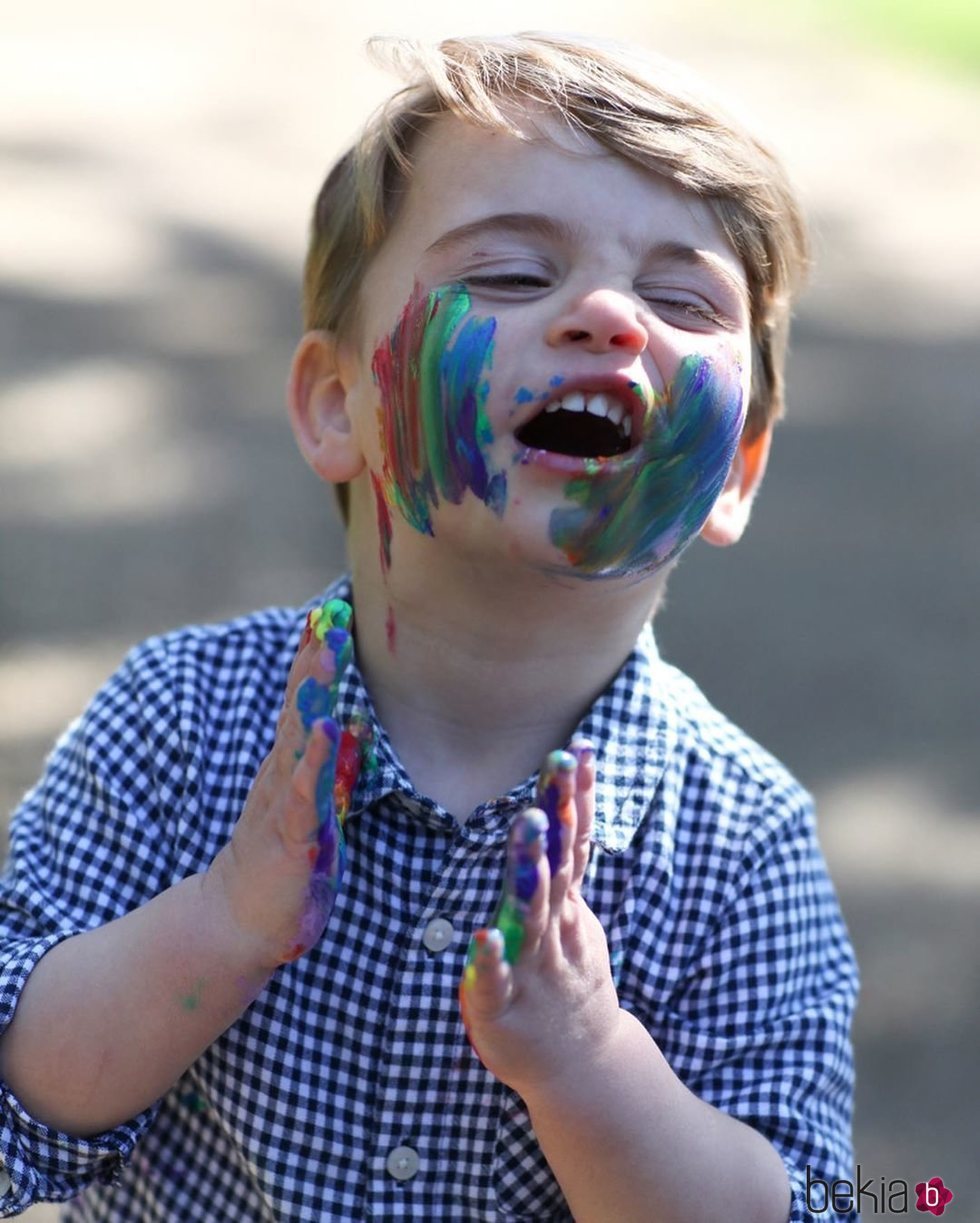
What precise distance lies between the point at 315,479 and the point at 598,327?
7.40 ft

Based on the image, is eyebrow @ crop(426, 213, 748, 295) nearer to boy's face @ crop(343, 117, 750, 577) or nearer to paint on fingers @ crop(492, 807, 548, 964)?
boy's face @ crop(343, 117, 750, 577)

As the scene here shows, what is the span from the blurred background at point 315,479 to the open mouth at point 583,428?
806 millimetres

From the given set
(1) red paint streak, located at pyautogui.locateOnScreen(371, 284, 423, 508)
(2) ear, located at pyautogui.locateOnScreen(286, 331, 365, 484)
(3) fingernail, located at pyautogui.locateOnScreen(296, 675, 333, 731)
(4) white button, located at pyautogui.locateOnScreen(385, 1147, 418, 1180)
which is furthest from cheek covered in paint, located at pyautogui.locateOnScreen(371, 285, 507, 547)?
(4) white button, located at pyautogui.locateOnScreen(385, 1147, 418, 1180)

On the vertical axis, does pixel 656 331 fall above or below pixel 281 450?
below

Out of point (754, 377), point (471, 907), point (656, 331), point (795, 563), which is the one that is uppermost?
point (795, 563)

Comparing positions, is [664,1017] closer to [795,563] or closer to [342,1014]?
[342,1014]

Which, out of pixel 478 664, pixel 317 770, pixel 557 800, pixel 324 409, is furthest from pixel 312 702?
pixel 324 409

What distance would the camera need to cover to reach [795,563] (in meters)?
4.02

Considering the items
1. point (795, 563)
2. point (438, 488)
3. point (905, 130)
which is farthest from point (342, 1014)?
point (905, 130)

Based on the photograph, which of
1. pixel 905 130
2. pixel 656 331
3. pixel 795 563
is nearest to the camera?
pixel 656 331

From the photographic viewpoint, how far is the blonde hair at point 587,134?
2.03 metres

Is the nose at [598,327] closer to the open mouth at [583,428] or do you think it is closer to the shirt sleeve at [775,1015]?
the open mouth at [583,428]

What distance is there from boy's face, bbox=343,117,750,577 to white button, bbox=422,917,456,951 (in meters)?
0.44

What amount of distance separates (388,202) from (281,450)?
2.03m
